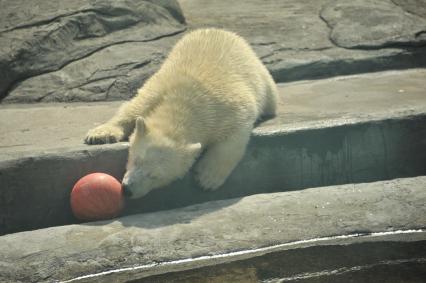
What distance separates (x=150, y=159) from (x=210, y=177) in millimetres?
580

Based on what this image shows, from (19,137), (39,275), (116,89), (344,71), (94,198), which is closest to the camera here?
(39,275)

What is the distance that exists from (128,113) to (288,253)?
191 centimetres

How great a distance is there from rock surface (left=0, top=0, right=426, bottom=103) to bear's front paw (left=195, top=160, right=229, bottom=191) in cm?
241

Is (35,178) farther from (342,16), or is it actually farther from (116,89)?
(342,16)

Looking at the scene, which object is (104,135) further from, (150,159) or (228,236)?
(228,236)

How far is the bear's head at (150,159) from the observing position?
17.4 ft

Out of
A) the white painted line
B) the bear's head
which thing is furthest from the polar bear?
the white painted line

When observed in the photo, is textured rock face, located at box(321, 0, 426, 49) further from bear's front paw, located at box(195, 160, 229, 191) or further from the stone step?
bear's front paw, located at box(195, 160, 229, 191)

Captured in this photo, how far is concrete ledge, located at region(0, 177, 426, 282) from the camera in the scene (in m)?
4.77

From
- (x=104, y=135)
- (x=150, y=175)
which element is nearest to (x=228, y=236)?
(x=150, y=175)

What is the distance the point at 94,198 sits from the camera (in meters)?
5.39

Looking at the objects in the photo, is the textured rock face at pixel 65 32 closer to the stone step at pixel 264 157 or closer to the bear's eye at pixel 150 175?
the stone step at pixel 264 157

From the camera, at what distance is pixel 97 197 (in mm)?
5367

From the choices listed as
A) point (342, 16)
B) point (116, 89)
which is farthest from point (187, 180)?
point (342, 16)
